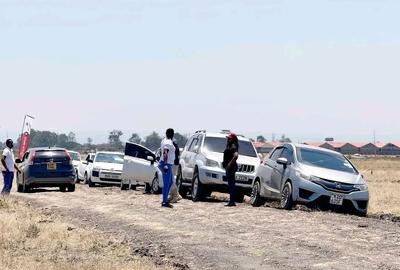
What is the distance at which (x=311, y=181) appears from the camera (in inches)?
691

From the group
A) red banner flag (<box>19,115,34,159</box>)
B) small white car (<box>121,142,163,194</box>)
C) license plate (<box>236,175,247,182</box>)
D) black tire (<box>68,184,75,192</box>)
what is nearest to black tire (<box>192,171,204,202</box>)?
license plate (<box>236,175,247,182</box>)

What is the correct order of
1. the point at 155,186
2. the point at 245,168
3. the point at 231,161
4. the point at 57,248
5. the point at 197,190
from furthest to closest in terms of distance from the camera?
the point at 155,186 → the point at 245,168 → the point at 197,190 → the point at 231,161 → the point at 57,248

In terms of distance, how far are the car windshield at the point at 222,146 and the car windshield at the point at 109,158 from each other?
475 inches

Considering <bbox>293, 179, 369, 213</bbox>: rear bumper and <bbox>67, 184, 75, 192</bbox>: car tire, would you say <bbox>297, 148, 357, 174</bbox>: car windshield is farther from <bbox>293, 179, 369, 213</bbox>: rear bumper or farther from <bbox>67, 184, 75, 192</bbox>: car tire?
<bbox>67, 184, 75, 192</bbox>: car tire

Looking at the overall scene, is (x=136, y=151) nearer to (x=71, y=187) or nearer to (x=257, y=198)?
(x=71, y=187)

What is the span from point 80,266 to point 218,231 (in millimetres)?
3963

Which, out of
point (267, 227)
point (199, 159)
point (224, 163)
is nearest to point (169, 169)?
point (224, 163)

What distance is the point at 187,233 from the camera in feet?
44.2

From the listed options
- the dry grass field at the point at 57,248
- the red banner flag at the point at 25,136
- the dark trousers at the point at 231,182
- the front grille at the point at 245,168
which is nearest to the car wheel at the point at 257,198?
the dark trousers at the point at 231,182

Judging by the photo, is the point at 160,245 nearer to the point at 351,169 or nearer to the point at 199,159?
the point at 351,169

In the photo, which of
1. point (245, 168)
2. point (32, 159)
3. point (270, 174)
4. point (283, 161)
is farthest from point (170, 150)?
point (32, 159)

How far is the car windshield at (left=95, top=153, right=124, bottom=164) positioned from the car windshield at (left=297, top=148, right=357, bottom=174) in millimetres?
16021

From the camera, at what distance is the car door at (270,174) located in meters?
19.0

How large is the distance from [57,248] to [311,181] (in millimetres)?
7213
